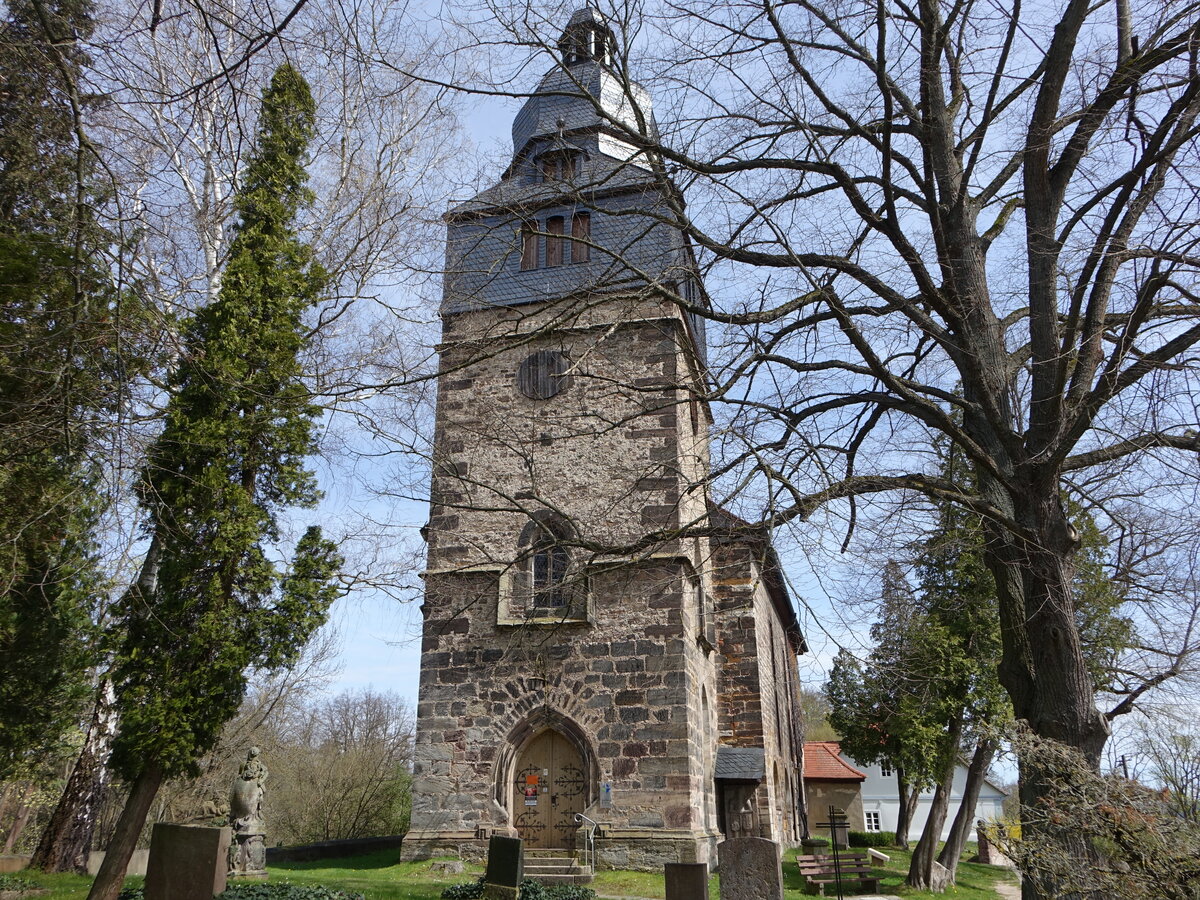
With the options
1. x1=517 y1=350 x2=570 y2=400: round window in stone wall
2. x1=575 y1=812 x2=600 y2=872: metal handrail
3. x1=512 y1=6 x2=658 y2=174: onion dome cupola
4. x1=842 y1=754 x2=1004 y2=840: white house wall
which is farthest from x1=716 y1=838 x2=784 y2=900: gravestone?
x1=842 y1=754 x2=1004 y2=840: white house wall

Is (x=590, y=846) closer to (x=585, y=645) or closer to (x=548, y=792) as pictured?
(x=548, y=792)

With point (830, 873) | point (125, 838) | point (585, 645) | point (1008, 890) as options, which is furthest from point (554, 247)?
point (1008, 890)

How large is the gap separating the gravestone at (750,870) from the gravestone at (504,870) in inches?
81.8

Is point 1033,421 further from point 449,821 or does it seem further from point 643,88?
point 449,821

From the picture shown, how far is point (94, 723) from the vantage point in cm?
1102

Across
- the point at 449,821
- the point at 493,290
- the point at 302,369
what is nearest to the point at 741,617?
the point at 449,821

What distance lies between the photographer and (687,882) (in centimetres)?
802

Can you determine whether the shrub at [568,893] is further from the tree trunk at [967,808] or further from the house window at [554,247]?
the house window at [554,247]

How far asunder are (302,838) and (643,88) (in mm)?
20411

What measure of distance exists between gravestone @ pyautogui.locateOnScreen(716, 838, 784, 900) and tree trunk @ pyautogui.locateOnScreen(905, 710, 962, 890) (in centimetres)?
893

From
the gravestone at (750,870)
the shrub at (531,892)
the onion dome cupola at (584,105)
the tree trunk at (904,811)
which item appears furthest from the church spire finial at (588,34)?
the tree trunk at (904,811)

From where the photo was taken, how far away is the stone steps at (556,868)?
37.3ft

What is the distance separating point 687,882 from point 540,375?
884 cm

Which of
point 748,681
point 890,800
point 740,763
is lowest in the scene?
point 890,800
